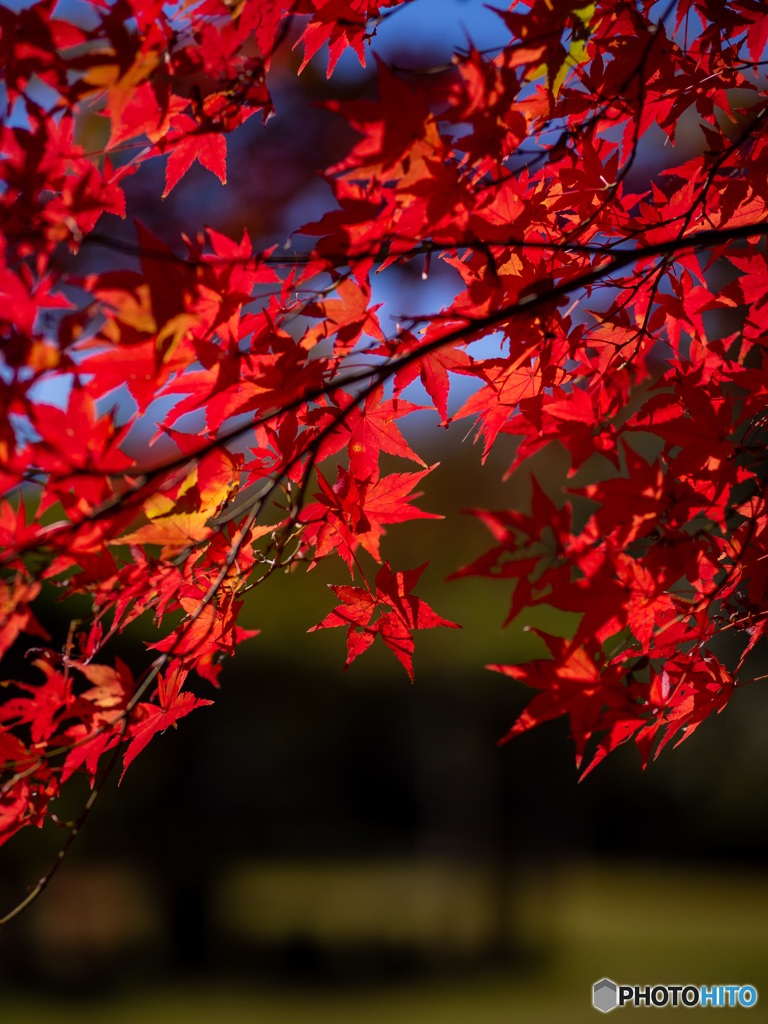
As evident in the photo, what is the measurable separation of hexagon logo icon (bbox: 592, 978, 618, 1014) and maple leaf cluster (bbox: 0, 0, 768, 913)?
4.69m

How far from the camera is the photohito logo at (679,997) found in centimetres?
473

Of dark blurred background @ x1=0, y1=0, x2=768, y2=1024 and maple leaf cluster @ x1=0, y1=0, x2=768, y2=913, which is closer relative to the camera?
maple leaf cluster @ x1=0, y1=0, x2=768, y2=913

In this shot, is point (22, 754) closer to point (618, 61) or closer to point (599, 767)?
point (618, 61)

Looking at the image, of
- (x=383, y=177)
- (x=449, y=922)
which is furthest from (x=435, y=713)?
(x=383, y=177)

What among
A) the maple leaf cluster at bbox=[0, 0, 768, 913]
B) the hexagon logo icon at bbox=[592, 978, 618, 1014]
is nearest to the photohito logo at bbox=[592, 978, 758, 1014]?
the hexagon logo icon at bbox=[592, 978, 618, 1014]

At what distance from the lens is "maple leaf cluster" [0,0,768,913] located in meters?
0.82

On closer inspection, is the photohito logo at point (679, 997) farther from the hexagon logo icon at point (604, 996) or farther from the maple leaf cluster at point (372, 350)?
the maple leaf cluster at point (372, 350)

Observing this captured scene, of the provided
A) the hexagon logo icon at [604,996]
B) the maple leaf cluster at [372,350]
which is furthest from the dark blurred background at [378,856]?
the maple leaf cluster at [372,350]

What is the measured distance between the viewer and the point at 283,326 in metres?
1.06

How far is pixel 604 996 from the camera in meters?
4.98

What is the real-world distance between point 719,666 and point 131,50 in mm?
1173

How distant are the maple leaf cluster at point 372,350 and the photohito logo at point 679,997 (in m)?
4.69

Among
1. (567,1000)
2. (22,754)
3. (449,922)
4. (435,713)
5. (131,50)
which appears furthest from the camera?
(435,713)

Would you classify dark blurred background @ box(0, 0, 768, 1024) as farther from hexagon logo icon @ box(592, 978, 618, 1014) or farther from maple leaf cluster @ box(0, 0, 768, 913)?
maple leaf cluster @ box(0, 0, 768, 913)
